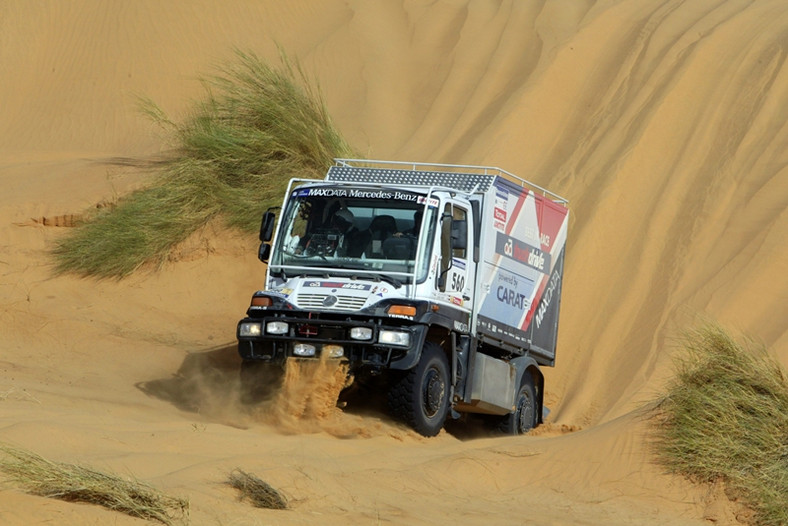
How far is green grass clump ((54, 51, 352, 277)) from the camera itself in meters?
17.7

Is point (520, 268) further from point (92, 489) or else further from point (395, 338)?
point (92, 489)

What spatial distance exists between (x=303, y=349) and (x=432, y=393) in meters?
1.35

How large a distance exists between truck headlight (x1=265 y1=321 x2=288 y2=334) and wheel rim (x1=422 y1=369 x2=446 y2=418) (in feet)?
4.68

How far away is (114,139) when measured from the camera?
25969mm

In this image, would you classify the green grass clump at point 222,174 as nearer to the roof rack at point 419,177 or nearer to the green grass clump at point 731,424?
the roof rack at point 419,177

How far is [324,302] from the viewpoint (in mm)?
11594

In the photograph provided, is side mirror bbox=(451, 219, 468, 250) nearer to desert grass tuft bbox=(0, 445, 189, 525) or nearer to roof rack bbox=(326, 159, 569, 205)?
roof rack bbox=(326, 159, 569, 205)

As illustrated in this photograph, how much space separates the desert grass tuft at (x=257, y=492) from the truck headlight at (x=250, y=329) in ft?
11.4

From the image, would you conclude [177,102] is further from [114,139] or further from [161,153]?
[161,153]

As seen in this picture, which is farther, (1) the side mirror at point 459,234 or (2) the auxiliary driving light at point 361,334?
(1) the side mirror at point 459,234

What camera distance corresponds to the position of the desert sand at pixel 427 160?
966 centimetres

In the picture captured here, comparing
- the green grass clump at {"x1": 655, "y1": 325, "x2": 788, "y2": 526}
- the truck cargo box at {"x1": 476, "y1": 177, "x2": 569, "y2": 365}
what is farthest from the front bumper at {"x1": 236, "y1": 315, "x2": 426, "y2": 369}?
Answer: the green grass clump at {"x1": 655, "y1": 325, "x2": 788, "y2": 526}

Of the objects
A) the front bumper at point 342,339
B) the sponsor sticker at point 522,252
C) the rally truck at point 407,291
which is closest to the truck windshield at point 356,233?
the rally truck at point 407,291

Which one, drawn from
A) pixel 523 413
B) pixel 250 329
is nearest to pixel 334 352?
pixel 250 329
